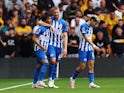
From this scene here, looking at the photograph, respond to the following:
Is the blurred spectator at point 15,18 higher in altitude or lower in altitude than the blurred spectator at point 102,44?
higher

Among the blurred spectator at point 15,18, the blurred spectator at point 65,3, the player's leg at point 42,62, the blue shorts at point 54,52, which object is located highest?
the blurred spectator at point 65,3

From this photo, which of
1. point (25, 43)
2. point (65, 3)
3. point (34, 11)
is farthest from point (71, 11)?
point (25, 43)

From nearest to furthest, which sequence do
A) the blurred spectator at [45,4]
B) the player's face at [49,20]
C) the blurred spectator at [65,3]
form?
the player's face at [49,20]
the blurred spectator at [65,3]
the blurred spectator at [45,4]

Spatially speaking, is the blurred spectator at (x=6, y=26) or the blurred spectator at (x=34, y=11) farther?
the blurred spectator at (x=34, y=11)

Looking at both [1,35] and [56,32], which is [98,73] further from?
[56,32]

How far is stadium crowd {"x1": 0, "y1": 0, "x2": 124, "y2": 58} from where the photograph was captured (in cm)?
2175

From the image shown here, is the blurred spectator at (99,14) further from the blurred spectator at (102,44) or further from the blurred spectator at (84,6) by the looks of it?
the blurred spectator at (102,44)

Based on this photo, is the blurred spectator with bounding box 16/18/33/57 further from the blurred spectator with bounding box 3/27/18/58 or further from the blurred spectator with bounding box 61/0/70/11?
the blurred spectator with bounding box 61/0/70/11

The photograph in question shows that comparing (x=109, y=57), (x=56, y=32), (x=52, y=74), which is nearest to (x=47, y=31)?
(x=56, y=32)

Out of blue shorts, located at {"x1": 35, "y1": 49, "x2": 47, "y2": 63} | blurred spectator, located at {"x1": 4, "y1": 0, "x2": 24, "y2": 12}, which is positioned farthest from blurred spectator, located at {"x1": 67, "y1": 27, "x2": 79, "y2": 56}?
blue shorts, located at {"x1": 35, "y1": 49, "x2": 47, "y2": 63}

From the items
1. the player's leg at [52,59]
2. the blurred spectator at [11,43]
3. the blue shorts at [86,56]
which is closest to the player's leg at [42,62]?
the player's leg at [52,59]

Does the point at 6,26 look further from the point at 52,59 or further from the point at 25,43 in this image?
the point at 52,59

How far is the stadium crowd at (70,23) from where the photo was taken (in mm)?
21750

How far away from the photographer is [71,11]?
23.2 meters
